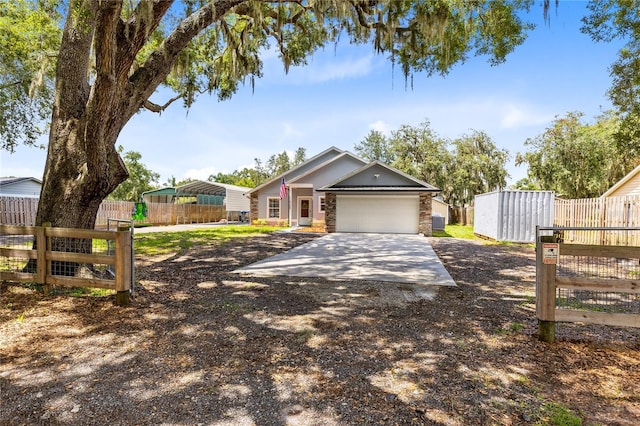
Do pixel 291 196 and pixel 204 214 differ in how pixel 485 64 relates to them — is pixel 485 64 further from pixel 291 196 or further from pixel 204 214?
pixel 204 214

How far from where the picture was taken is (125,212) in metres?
20.8

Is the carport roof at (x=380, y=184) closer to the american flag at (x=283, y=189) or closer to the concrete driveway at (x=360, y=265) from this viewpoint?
the american flag at (x=283, y=189)

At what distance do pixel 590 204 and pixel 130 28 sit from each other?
49.6 feet

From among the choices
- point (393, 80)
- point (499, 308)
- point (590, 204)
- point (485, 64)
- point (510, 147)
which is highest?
point (510, 147)

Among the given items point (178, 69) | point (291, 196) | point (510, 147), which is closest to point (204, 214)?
point (291, 196)

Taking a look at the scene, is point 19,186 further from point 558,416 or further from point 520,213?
point 520,213

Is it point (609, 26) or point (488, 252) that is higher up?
point (609, 26)

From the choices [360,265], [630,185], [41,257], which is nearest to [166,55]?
[41,257]

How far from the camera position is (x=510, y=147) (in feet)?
113

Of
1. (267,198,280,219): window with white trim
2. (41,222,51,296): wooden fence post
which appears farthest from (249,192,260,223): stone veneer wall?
(41,222,51,296): wooden fence post

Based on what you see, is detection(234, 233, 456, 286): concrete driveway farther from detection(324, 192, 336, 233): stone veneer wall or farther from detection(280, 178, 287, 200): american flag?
detection(280, 178, 287, 200): american flag

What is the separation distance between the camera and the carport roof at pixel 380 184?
55.9 ft

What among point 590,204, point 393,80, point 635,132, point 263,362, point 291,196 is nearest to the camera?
point 263,362

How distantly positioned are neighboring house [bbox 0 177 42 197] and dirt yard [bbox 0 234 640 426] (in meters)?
23.8
